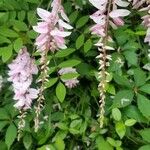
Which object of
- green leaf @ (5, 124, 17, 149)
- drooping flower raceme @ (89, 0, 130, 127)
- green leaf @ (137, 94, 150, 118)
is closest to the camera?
drooping flower raceme @ (89, 0, 130, 127)

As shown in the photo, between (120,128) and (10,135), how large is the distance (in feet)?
1.14

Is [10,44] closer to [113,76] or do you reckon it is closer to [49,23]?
[113,76]

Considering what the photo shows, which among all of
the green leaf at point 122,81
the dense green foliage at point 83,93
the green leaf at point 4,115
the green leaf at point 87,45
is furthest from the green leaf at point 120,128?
the green leaf at point 4,115

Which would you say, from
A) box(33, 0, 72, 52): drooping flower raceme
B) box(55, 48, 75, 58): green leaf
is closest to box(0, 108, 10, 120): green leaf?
box(55, 48, 75, 58): green leaf

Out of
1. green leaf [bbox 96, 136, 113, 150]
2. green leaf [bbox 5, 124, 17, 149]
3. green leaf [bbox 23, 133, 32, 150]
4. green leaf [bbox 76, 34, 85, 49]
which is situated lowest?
green leaf [bbox 23, 133, 32, 150]

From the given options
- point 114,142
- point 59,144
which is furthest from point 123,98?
point 59,144

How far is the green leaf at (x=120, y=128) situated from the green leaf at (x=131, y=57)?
19 centimetres

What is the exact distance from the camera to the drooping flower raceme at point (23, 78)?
1265 mm

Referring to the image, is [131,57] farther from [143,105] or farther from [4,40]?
[4,40]

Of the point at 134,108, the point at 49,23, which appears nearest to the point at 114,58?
the point at 134,108

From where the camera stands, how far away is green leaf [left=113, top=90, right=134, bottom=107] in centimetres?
119

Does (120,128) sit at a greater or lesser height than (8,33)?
lesser

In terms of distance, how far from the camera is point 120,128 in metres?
1.25

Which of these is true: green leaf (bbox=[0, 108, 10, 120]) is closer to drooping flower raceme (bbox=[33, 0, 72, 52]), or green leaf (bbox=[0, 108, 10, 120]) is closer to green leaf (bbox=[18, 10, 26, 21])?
green leaf (bbox=[18, 10, 26, 21])
